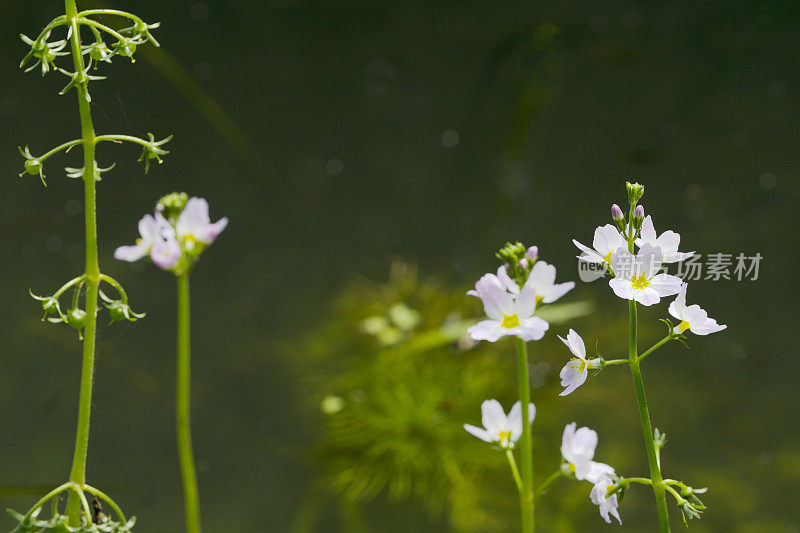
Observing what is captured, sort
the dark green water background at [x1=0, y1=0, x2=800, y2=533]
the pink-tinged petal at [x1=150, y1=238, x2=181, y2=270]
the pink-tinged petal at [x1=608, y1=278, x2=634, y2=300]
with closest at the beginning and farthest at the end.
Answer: the pink-tinged petal at [x1=608, y1=278, x2=634, y2=300], the pink-tinged petal at [x1=150, y1=238, x2=181, y2=270], the dark green water background at [x1=0, y1=0, x2=800, y2=533]

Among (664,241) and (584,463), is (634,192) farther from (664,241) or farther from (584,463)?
(584,463)

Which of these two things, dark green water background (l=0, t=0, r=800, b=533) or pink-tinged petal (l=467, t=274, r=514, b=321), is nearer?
pink-tinged petal (l=467, t=274, r=514, b=321)

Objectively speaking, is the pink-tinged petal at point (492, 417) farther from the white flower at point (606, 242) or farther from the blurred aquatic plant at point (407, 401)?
the blurred aquatic plant at point (407, 401)

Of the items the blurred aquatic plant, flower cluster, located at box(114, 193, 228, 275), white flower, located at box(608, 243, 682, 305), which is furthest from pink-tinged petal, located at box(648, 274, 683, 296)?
the blurred aquatic plant

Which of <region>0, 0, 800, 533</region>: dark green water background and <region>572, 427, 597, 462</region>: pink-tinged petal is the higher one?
<region>0, 0, 800, 533</region>: dark green water background

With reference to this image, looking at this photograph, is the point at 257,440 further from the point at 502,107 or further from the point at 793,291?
the point at 793,291

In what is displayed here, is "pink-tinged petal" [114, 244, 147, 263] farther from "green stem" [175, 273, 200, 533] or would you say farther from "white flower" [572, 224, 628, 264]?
"white flower" [572, 224, 628, 264]
